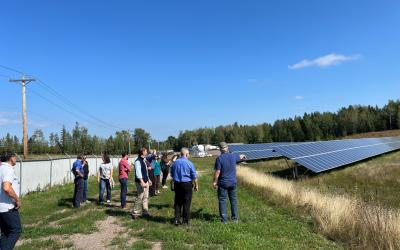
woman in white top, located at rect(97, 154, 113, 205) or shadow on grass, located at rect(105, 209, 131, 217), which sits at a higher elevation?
woman in white top, located at rect(97, 154, 113, 205)

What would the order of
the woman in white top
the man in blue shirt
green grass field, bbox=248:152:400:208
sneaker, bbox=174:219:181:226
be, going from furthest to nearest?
green grass field, bbox=248:152:400:208 < the woman in white top < the man in blue shirt < sneaker, bbox=174:219:181:226

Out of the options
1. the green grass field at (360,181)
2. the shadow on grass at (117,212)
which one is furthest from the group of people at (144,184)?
the green grass field at (360,181)

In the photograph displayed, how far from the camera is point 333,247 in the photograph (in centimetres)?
904

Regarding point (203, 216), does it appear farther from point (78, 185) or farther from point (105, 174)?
point (78, 185)

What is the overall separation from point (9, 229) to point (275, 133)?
502ft

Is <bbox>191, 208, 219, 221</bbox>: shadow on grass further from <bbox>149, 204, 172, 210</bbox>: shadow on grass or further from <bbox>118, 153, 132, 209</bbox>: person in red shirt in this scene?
<bbox>118, 153, 132, 209</bbox>: person in red shirt

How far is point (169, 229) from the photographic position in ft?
33.9

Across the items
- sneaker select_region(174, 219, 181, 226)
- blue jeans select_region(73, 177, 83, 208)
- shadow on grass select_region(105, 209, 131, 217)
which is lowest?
shadow on grass select_region(105, 209, 131, 217)

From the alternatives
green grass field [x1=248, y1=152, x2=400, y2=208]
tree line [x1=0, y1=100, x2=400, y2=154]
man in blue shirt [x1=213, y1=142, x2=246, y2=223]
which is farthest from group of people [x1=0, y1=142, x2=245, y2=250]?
tree line [x1=0, y1=100, x2=400, y2=154]

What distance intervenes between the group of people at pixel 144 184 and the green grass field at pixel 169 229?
44 centimetres

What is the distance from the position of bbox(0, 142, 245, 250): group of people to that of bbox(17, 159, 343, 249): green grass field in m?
0.44

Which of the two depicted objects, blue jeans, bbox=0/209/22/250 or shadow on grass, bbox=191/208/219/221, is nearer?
blue jeans, bbox=0/209/22/250

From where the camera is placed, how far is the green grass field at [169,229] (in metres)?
9.02

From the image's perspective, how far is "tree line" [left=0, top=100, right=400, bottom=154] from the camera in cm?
12112
